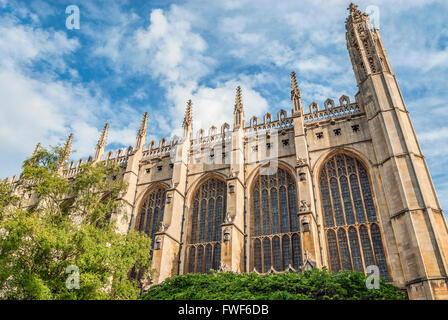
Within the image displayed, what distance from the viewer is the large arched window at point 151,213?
80.9ft

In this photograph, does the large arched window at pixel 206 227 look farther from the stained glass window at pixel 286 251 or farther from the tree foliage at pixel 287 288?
the tree foliage at pixel 287 288

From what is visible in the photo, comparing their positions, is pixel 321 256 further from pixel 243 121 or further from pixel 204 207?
pixel 243 121

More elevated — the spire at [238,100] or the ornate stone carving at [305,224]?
the spire at [238,100]

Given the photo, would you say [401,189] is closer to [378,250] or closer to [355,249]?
[378,250]

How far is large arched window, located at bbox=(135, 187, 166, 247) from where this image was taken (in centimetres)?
2467

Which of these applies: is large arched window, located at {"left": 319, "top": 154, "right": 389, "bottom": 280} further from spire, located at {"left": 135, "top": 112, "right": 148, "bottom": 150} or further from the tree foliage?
spire, located at {"left": 135, "top": 112, "right": 148, "bottom": 150}

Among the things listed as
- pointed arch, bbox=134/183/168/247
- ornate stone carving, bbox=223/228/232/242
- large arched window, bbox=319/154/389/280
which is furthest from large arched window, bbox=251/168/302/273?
pointed arch, bbox=134/183/168/247

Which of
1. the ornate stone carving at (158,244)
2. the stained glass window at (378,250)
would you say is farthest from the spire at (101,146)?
the stained glass window at (378,250)

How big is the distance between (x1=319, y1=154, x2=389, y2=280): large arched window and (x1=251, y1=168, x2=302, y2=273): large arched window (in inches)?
75.0

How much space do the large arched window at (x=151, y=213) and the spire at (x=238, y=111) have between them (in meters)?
7.68

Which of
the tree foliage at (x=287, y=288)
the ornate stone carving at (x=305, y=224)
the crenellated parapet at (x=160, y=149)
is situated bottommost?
the tree foliage at (x=287, y=288)
